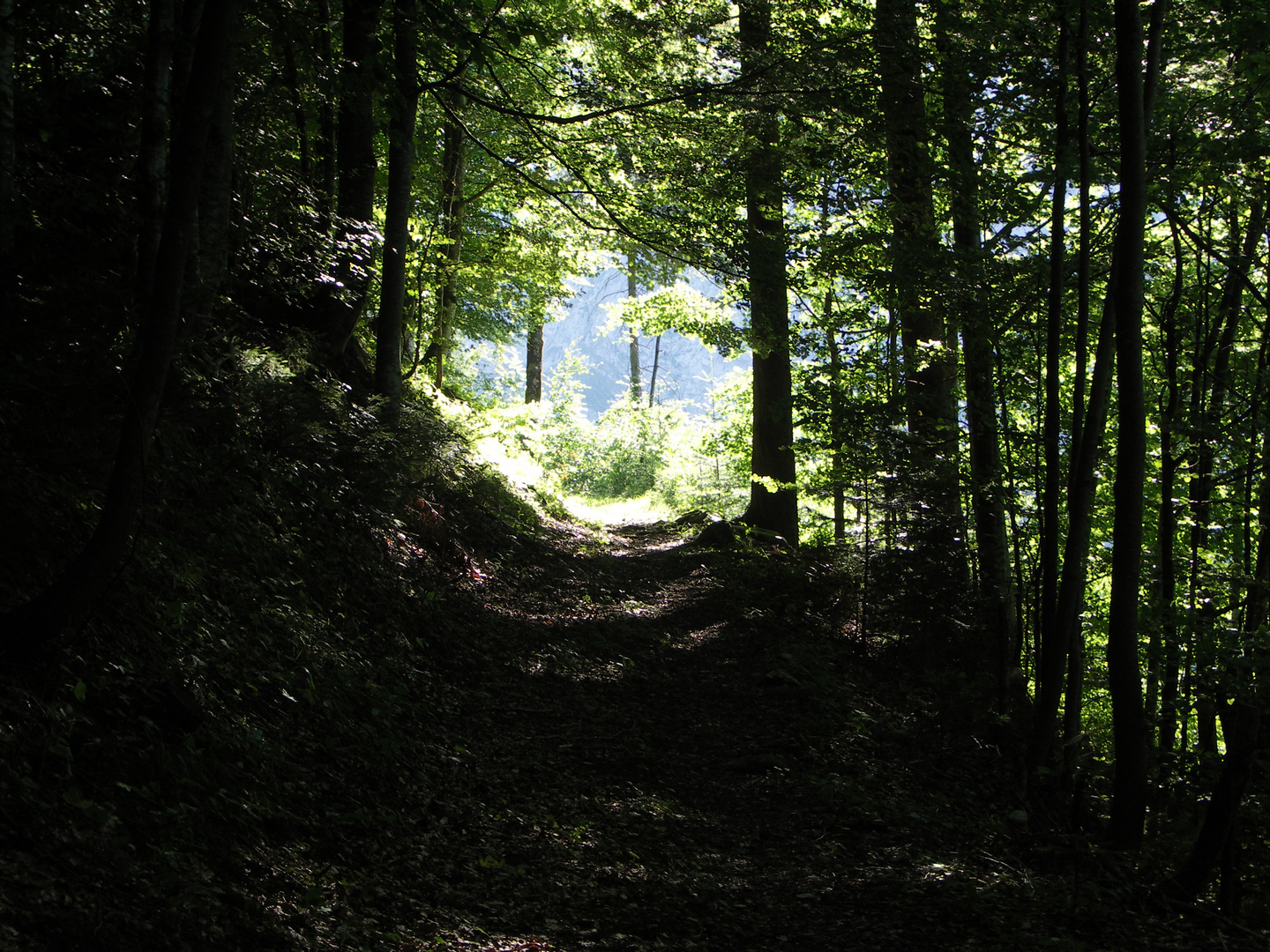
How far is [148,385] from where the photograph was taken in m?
3.21

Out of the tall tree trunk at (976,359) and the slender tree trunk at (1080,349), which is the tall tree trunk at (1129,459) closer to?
the slender tree trunk at (1080,349)

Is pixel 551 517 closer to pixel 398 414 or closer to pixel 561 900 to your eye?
pixel 398 414

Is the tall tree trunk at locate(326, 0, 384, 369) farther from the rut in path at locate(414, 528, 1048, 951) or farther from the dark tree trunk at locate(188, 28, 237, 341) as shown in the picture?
the rut in path at locate(414, 528, 1048, 951)

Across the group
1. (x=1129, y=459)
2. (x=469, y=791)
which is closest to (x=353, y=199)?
(x=469, y=791)

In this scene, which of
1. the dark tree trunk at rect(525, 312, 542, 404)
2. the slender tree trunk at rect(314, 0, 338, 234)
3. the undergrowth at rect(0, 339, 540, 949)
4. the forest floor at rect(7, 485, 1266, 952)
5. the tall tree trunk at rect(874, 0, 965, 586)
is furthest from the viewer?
the dark tree trunk at rect(525, 312, 542, 404)

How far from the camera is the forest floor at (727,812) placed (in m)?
4.05

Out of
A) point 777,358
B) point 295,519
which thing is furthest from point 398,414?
point 777,358

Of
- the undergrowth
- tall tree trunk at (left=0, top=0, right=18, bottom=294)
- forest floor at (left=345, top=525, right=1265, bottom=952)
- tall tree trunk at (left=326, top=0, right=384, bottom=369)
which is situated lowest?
forest floor at (left=345, top=525, right=1265, bottom=952)

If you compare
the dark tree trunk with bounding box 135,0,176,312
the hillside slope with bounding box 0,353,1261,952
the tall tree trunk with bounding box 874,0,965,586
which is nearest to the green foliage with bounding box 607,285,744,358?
the tall tree trunk with bounding box 874,0,965,586

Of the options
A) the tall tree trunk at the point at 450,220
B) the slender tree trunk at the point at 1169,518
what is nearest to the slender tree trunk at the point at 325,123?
the tall tree trunk at the point at 450,220

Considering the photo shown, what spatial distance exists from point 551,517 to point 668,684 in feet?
26.7

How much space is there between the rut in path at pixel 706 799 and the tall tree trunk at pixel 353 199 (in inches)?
143

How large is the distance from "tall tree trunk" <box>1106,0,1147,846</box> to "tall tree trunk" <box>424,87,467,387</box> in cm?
930

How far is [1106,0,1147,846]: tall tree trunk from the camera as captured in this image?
5.34 m
